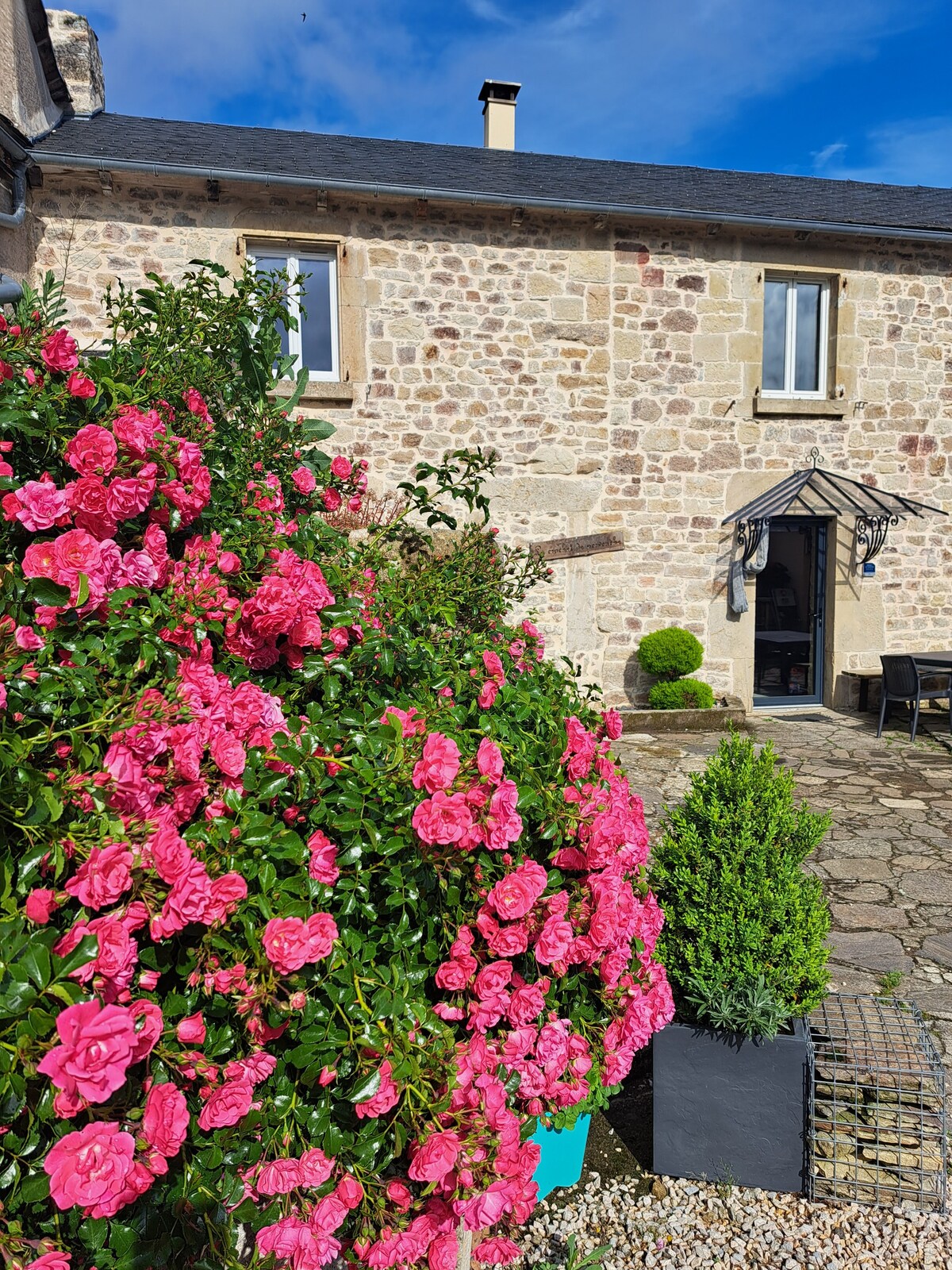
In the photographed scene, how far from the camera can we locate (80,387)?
1.70 meters

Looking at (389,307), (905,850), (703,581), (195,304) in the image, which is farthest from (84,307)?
(905,850)

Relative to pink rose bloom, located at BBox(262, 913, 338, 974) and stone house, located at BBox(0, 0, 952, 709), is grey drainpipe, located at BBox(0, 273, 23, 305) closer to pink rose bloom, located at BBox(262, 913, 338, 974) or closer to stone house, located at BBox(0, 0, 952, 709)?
pink rose bloom, located at BBox(262, 913, 338, 974)

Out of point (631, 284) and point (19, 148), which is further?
point (631, 284)

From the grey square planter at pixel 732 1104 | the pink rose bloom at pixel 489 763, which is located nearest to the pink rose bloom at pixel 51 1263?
the pink rose bloom at pixel 489 763

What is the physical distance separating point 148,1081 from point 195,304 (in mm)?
2119

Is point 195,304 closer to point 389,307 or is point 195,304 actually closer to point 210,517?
point 210,517

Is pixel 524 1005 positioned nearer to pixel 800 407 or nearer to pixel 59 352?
pixel 59 352

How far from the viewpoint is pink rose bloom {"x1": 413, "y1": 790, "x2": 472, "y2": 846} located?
4.54ft

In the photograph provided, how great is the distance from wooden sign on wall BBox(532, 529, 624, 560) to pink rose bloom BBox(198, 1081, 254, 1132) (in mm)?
7354

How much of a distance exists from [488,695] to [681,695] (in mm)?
6798

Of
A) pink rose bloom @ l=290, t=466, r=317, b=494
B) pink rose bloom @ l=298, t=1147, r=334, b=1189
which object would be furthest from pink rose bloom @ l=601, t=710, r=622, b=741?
pink rose bloom @ l=298, t=1147, r=334, b=1189

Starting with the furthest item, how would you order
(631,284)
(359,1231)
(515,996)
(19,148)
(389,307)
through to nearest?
(631,284)
(389,307)
(19,148)
(515,996)
(359,1231)

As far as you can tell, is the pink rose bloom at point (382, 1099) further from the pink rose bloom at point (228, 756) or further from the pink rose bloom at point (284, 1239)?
the pink rose bloom at point (228, 756)

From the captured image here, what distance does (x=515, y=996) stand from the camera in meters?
1.65
